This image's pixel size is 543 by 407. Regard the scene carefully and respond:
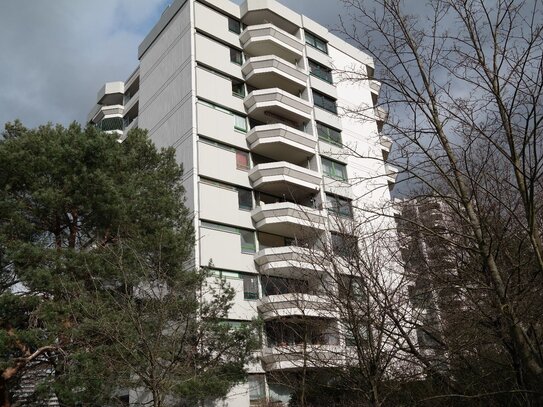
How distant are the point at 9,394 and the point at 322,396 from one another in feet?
29.0

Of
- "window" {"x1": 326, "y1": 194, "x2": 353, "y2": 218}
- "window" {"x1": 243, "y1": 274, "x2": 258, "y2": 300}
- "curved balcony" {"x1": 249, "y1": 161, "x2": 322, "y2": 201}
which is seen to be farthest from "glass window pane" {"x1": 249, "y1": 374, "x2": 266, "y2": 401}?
"window" {"x1": 326, "y1": 194, "x2": 353, "y2": 218}

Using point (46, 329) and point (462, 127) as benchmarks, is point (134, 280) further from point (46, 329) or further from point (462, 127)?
point (462, 127)

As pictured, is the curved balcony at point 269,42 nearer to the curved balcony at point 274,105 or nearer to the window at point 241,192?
the curved balcony at point 274,105

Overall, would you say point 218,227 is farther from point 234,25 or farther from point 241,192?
point 234,25

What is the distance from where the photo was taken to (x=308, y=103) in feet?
95.3

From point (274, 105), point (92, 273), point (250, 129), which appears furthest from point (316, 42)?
point (92, 273)

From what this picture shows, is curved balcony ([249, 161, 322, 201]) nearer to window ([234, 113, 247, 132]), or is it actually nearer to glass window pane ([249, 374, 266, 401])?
window ([234, 113, 247, 132])

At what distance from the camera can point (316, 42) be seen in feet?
107

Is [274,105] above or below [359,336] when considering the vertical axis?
above

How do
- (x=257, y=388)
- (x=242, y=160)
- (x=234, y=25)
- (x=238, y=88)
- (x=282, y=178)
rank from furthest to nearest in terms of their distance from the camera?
(x=234, y=25) < (x=238, y=88) < (x=242, y=160) < (x=282, y=178) < (x=257, y=388)

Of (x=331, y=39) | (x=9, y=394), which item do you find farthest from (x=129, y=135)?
(x=331, y=39)

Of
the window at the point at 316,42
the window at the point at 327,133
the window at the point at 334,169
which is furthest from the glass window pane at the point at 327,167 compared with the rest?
the window at the point at 316,42

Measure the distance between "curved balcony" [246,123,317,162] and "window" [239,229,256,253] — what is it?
4.86 metres

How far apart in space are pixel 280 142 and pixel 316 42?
10174 mm
